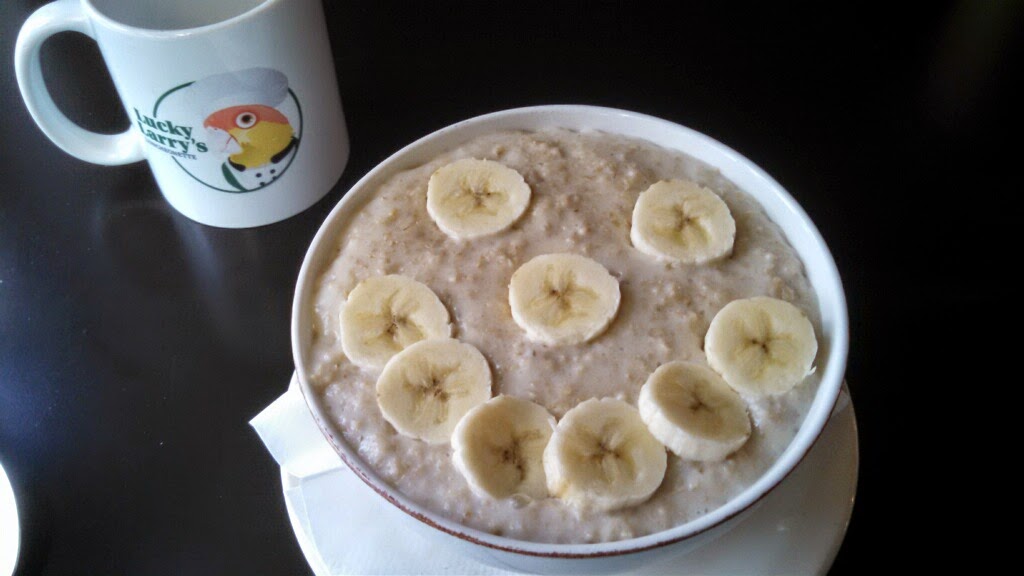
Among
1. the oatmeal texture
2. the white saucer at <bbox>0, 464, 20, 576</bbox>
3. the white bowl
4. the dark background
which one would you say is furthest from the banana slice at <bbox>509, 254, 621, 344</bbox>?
the white saucer at <bbox>0, 464, 20, 576</bbox>

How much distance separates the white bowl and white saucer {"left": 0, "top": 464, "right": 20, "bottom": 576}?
47 centimetres

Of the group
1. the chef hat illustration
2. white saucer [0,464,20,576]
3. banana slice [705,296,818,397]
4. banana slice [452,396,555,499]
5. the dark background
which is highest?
the chef hat illustration

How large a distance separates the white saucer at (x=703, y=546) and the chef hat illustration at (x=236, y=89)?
492mm

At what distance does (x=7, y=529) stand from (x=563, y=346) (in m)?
0.74

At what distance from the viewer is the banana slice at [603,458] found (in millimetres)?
878

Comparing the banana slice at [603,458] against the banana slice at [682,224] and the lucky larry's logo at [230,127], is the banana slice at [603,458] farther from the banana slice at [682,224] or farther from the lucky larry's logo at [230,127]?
the lucky larry's logo at [230,127]

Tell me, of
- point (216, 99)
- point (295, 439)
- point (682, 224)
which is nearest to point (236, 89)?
point (216, 99)

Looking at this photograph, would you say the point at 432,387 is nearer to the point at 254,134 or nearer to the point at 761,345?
the point at 761,345

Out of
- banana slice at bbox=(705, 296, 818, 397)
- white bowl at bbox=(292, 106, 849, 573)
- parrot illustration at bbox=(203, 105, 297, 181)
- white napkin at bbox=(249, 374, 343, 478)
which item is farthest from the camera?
parrot illustration at bbox=(203, 105, 297, 181)

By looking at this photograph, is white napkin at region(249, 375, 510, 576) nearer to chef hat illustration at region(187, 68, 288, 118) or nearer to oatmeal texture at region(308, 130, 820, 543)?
oatmeal texture at region(308, 130, 820, 543)

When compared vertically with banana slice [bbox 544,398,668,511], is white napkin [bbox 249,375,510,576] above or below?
below

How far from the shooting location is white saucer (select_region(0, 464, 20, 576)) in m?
1.10

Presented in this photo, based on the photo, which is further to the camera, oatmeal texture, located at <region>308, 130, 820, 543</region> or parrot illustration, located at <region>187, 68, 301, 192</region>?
parrot illustration, located at <region>187, 68, 301, 192</region>

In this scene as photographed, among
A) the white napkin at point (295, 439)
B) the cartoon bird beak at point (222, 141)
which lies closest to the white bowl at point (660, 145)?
the white napkin at point (295, 439)
